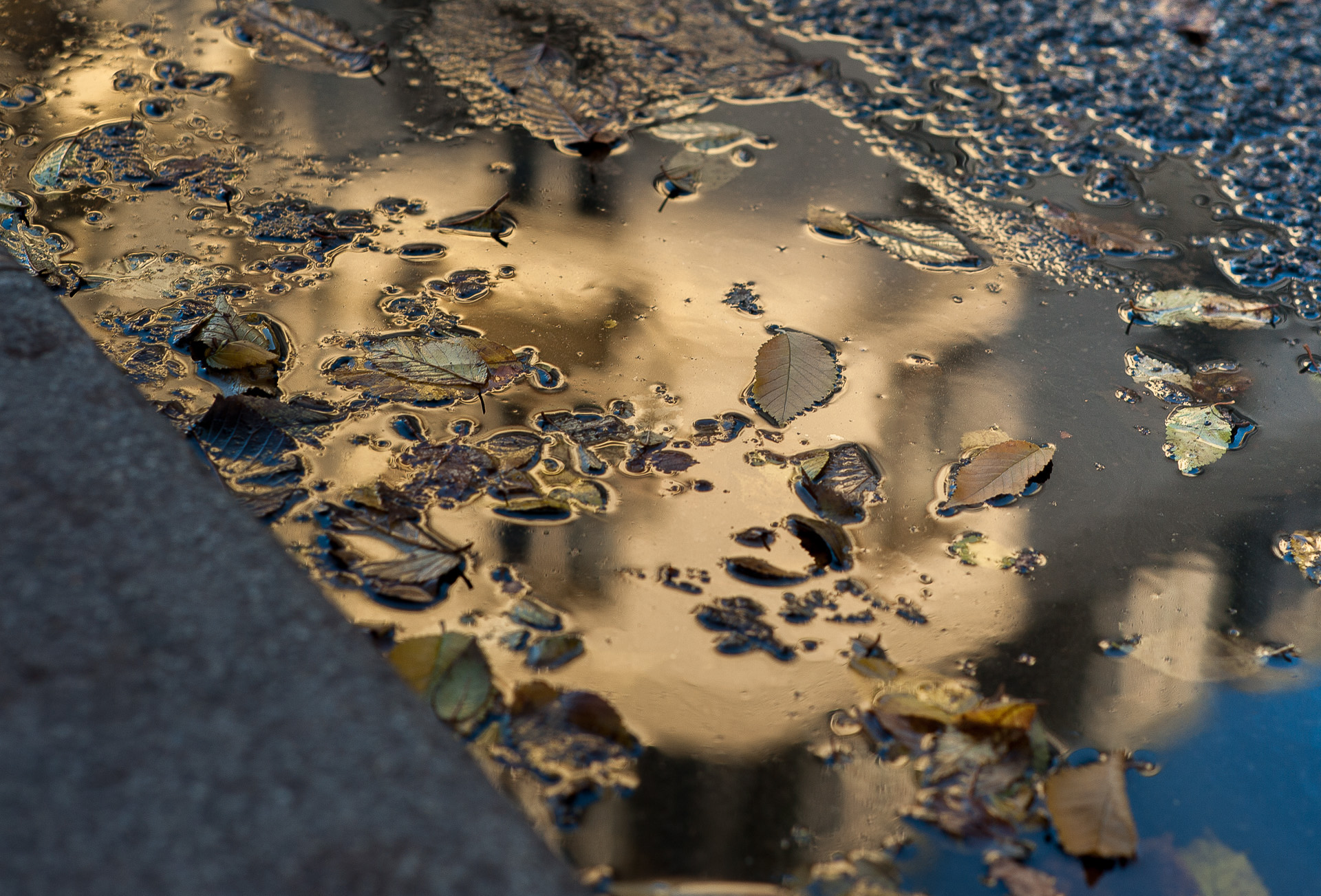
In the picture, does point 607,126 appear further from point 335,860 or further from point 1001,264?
point 335,860

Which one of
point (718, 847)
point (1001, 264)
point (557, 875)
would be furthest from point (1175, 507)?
point (557, 875)

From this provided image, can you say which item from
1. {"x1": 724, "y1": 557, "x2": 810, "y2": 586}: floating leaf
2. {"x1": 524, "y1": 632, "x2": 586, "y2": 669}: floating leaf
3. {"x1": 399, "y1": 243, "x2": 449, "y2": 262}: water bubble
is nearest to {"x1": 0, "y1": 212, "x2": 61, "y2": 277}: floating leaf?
{"x1": 399, "y1": 243, "x2": 449, "y2": 262}: water bubble

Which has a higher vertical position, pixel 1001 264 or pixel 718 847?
pixel 1001 264

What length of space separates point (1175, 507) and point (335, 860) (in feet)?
3.88

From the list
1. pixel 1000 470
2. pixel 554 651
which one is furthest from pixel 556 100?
pixel 554 651

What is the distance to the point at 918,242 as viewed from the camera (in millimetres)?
1771

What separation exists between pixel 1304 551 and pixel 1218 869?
532mm

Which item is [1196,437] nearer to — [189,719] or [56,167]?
[189,719]

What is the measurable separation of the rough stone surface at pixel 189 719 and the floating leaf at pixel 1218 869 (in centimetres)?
68

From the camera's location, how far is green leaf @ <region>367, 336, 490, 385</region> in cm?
142

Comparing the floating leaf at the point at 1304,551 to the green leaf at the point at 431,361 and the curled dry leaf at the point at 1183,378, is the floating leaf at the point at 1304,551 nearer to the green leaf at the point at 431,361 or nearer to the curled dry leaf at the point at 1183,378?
the curled dry leaf at the point at 1183,378

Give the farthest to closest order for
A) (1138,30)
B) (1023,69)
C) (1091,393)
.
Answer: (1138,30) < (1023,69) < (1091,393)

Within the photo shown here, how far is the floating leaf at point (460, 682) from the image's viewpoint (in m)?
1.06

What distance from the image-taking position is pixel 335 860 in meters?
0.73
